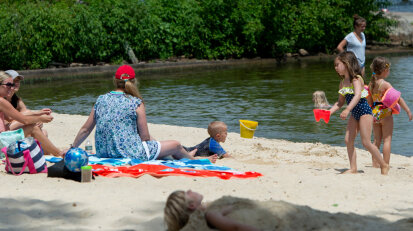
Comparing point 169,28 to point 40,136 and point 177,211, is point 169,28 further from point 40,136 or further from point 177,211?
point 177,211

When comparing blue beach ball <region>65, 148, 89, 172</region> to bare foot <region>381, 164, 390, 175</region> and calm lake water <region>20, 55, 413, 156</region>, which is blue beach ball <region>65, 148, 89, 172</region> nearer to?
bare foot <region>381, 164, 390, 175</region>

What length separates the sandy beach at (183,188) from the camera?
→ 4902 millimetres

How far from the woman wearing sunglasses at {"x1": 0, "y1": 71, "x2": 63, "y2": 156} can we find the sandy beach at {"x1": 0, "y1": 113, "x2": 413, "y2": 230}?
2.27ft

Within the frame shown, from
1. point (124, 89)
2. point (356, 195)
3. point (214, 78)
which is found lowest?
point (214, 78)

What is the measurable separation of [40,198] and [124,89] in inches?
83.5

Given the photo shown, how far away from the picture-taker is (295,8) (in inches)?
1163

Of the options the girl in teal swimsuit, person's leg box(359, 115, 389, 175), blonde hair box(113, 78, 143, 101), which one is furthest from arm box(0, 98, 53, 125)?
person's leg box(359, 115, 389, 175)

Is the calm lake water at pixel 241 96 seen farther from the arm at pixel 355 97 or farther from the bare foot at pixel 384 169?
the arm at pixel 355 97

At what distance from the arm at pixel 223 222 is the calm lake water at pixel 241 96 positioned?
5.96 m

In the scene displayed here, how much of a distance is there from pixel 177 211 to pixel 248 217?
51 cm

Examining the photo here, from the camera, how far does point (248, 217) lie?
412 centimetres

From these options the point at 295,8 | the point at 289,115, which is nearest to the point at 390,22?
the point at 295,8

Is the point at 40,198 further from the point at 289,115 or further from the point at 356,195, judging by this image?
the point at 289,115

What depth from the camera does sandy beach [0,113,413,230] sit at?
4.90 metres
